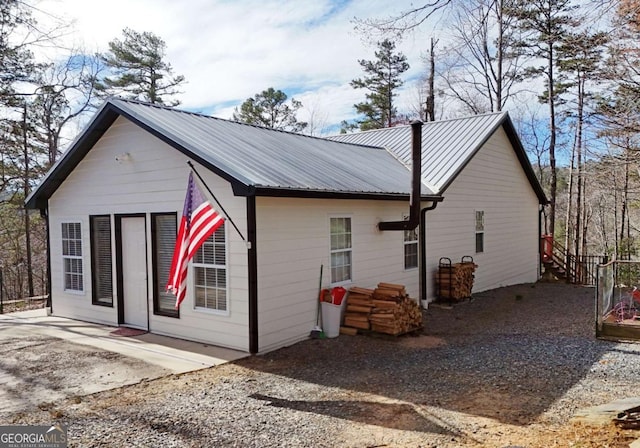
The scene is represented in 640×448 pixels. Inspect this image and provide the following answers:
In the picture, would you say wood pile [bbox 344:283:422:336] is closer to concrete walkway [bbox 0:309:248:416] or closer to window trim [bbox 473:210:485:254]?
concrete walkway [bbox 0:309:248:416]

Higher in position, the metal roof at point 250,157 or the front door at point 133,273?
the metal roof at point 250,157

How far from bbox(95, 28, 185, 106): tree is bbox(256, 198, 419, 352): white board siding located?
19.4 metres

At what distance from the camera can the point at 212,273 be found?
788 cm

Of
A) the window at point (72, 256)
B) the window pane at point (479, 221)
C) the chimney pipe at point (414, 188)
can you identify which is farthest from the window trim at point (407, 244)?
the window at point (72, 256)

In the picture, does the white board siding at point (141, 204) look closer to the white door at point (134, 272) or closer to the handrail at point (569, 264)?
the white door at point (134, 272)

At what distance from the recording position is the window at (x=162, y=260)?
27.8 feet

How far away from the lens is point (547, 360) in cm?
696

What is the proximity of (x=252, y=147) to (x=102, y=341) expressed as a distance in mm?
4186

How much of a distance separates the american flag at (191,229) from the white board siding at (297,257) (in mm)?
709

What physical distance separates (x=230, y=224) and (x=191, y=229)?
601 mm

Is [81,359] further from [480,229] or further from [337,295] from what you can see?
[480,229]

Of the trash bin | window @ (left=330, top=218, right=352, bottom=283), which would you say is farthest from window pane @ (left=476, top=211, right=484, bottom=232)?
the trash bin

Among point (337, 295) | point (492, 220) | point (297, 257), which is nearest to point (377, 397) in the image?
point (337, 295)

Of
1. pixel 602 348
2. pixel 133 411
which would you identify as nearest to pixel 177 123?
pixel 133 411
